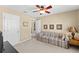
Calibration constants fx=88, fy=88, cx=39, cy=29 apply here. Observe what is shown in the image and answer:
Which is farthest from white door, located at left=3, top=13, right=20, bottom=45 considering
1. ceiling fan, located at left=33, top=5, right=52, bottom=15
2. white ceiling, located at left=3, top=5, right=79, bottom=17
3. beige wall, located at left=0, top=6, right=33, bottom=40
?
ceiling fan, located at left=33, top=5, right=52, bottom=15

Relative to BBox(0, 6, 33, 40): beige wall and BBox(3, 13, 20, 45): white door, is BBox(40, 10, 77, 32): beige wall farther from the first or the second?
BBox(3, 13, 20, 45): white door

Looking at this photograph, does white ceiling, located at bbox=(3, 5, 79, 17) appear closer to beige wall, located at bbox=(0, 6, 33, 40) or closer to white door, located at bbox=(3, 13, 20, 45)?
beige wall, located at bbox=(0, 6, 33, 40)

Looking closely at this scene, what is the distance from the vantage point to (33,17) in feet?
6.02

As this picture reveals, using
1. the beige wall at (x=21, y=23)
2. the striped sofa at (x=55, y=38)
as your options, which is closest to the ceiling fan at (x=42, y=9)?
the beige wall at (x=21, y=23)

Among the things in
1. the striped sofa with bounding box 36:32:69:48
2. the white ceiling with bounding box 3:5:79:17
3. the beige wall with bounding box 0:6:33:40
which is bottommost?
the striped sofa with bounding box 36:32:69:48

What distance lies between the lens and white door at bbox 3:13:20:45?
1.73m

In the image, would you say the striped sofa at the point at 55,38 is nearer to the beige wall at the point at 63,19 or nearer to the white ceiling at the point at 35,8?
the beige wall at the point at 63,19

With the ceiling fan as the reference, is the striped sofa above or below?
below

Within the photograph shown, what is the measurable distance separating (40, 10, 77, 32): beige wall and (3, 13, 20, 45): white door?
557 mm

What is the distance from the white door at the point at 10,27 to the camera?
5.68 ft

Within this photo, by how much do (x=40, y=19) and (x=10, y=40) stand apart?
748 millimetres

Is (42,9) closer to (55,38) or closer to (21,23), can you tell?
(21,23)

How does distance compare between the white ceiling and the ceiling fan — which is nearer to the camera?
the white ceiling
